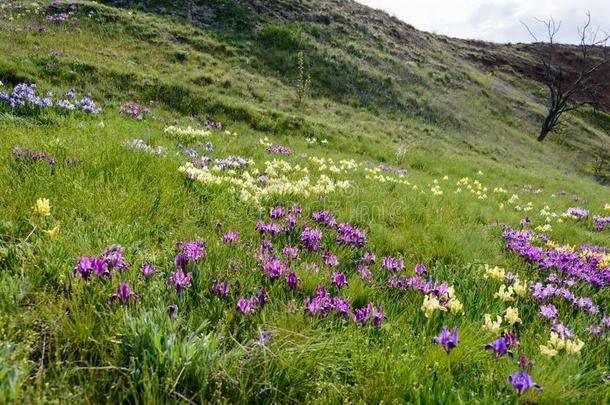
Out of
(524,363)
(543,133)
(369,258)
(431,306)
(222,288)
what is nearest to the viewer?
(524,363)

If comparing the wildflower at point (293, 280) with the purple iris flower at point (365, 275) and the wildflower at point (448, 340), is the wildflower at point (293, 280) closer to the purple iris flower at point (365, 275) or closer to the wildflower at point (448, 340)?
the purple iris flower at point (365, 275)

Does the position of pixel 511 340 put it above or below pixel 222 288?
above

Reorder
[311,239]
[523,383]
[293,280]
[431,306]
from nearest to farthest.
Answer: [523,383]
[431,306]
[293,280]
[311,239]

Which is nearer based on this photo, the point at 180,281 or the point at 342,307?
the point at 180,281

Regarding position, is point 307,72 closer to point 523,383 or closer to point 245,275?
point 245,275

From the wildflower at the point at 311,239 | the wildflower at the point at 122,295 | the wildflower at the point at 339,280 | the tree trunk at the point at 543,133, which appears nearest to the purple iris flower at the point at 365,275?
the wildflower at the point at 339,280

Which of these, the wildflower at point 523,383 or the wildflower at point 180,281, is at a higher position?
the wildflower at point 523,383

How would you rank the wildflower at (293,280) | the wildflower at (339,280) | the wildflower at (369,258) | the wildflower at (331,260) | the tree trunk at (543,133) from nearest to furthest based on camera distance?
the wildflower at (293,280), the wildflower at (339,280), the wildflower at (331,260), the wildflower at (369,258), the tree trunk at (543,133)

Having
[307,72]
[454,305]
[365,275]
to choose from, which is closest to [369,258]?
[365,275]

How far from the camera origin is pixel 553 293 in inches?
153

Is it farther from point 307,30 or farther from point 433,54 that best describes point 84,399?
point 433,54

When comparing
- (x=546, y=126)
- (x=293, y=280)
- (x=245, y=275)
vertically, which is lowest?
(x=245, y=275)

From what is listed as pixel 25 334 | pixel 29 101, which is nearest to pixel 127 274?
pixel 25 334

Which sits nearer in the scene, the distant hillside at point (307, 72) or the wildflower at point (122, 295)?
the wildflower at point (122, 295)
